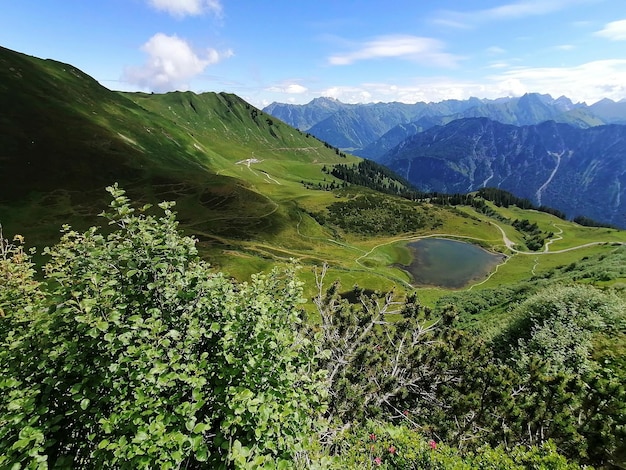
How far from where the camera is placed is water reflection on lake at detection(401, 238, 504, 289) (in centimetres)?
11862

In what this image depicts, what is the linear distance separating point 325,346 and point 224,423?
13.2 meters

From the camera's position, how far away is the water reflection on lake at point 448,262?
118625mm

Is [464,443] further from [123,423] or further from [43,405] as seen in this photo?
[43,405]

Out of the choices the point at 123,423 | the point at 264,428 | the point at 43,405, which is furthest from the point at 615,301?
the point at 43,405

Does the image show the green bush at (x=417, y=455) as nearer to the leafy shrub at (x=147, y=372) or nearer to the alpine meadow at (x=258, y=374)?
the alpine meadow at (x=258, y=374)

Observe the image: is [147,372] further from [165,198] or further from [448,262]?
[448,262]

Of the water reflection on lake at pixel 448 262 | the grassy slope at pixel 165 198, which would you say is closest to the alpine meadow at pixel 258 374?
the grassy slope at pixel 165 198

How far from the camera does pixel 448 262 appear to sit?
137 metres

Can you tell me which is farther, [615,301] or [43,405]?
[615,301]

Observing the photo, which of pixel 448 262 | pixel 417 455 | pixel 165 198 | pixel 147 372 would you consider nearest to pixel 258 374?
pixel 147 372

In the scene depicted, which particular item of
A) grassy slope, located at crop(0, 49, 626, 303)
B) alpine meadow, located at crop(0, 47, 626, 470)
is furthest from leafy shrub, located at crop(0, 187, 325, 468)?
grassy slope, located at crop(0, 49, 626, 303)

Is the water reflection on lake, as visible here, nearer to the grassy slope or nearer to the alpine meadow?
the grassy slope

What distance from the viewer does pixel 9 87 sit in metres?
157

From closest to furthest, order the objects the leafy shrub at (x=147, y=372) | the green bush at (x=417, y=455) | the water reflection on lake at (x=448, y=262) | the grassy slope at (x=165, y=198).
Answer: the leafy shrub at (x=147, y=372) → the green bush at (x=417, y=455) → the grassy slope at (x=165, y=198) → the water reflection on lake at (x=448, y=262)
